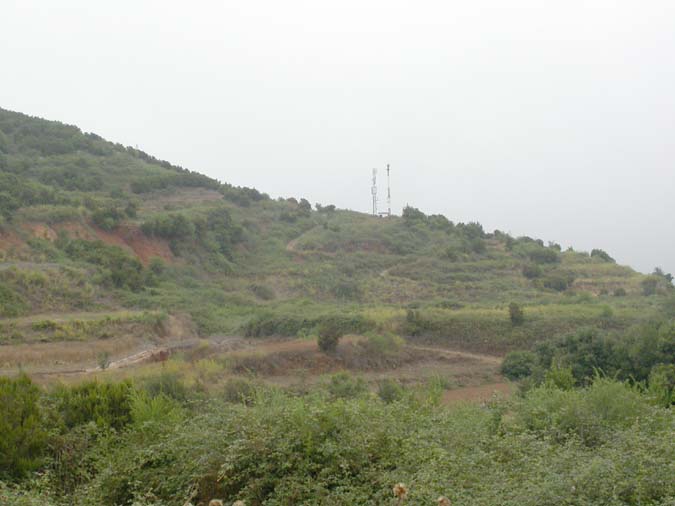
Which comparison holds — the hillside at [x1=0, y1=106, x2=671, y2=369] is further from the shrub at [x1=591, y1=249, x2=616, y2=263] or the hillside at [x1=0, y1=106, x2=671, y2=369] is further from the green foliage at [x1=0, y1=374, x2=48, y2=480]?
the green foliage at [x1=0, y1=374, x2=48, y2=480]

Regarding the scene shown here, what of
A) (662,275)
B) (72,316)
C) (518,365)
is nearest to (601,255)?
(662,275)

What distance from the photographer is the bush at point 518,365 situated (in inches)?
845

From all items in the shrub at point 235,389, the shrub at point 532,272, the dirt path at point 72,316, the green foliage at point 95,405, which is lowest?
the shrub at point 235,389

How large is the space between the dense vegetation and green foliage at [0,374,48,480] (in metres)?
0.02

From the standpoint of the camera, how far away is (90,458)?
728 centimetres

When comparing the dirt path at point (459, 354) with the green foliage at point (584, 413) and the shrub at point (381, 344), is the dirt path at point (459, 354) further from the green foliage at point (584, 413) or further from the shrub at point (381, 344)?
the green foliage at point (584, 413)

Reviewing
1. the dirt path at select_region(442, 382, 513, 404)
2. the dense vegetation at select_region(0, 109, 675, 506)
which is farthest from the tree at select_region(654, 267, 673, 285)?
the dirt path at select_region(442, 382, 513, 404)

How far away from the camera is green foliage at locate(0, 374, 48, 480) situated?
7047 millimetres

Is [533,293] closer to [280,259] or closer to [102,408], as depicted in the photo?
[280,259]

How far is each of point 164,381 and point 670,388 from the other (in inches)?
387

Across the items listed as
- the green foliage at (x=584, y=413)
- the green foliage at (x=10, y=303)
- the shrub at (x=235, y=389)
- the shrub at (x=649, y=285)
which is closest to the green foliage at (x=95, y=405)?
the green foliage at (x=584, y=413)

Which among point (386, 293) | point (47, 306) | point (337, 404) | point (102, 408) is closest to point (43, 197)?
point (47, 306)

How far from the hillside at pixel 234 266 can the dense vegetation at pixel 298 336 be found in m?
0.13

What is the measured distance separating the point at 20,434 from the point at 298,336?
18303 millimetres
